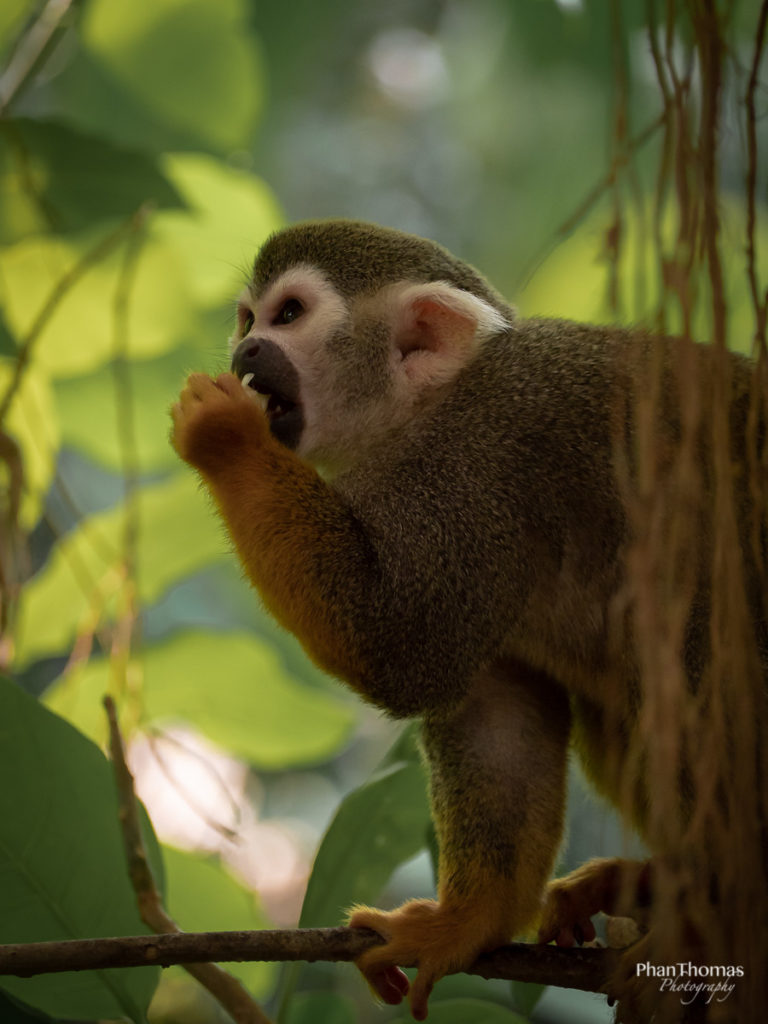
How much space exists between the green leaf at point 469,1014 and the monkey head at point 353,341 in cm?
97

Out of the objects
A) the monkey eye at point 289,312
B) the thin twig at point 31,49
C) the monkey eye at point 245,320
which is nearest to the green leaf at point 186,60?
the thin twig at point 31,49

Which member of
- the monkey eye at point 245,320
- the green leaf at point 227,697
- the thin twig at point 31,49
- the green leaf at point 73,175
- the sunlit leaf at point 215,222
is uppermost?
the thin twig at point 31,49

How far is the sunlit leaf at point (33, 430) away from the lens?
2389 millimetres

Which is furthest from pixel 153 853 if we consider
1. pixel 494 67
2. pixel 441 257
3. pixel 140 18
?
pixel 494 67

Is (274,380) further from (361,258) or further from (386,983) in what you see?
(386,983)

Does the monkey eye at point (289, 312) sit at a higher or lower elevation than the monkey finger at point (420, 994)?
higher

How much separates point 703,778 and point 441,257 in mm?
1199

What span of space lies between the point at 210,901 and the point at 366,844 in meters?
0.49

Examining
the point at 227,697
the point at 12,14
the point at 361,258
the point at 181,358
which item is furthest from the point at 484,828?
the point at 12,14

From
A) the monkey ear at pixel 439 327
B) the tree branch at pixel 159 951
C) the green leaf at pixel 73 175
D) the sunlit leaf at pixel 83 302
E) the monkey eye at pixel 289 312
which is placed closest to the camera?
the tree branch at pixel 159 951

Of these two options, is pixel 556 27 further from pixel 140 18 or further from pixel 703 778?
pixel 703 778

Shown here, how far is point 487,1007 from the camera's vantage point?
1604 mm

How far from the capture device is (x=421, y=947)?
1.54 metres

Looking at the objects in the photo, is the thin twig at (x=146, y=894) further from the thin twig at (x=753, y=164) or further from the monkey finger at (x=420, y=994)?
the thin twig at (x=753, y=164)
